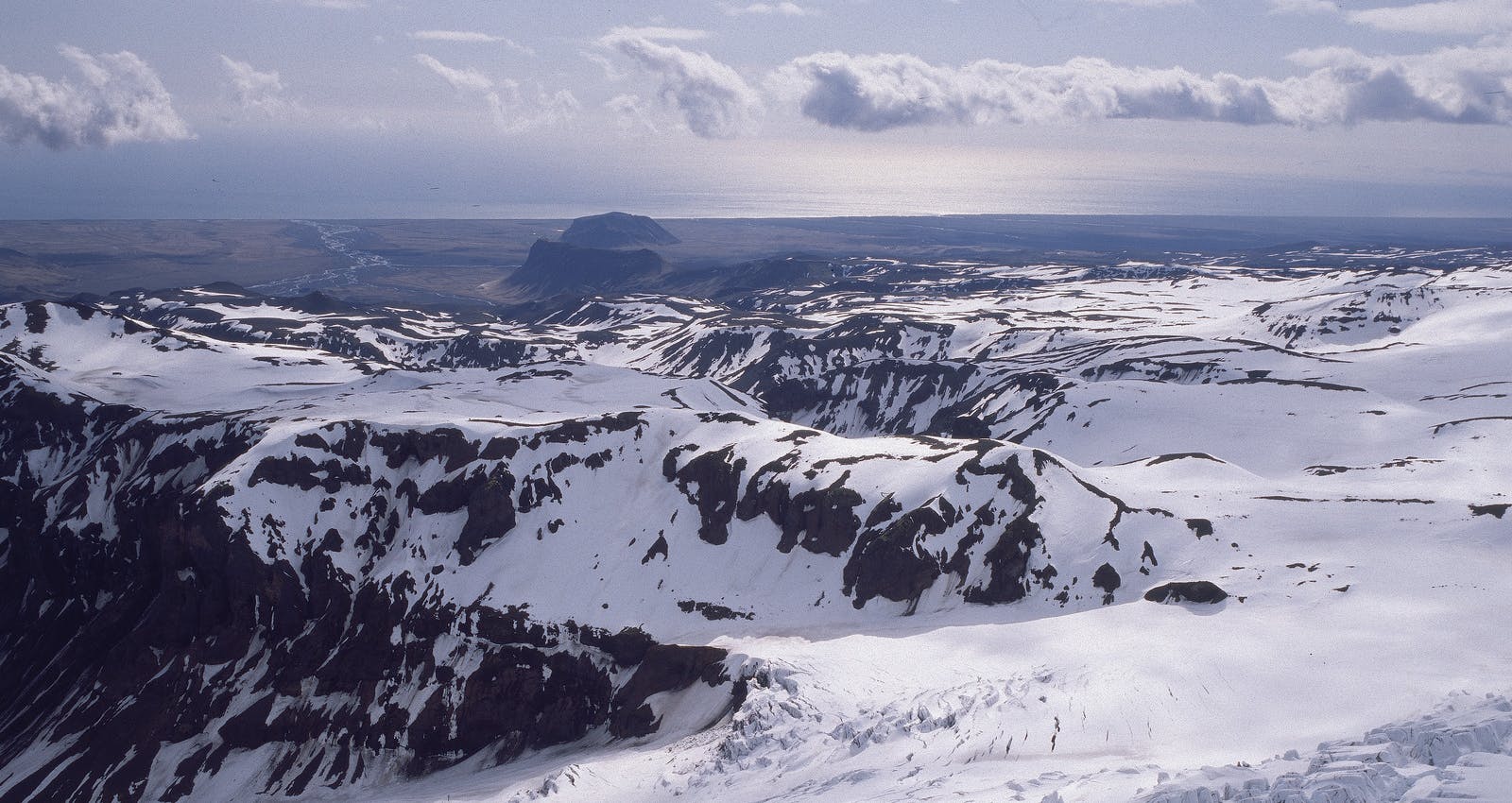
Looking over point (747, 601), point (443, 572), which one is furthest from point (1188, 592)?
A: point (443, 572)

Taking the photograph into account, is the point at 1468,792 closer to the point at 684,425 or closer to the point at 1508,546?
the point at 1508,546

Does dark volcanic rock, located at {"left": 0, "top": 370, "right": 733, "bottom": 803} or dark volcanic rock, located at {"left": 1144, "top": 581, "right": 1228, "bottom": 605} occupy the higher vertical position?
dark volcanic rock, located at {"left": 1144, "top": 581, "right": 1228, "bottom": 605}

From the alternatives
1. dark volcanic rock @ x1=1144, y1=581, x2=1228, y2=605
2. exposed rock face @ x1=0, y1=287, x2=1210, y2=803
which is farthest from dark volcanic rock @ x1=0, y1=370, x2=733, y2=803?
dark volcanic rock @ x1=1144, y1=581, x2=1228, y2=605

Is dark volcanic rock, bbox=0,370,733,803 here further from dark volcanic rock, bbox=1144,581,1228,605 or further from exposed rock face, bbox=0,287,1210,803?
dark volcanic rock, bbox=1144,581,1228,605

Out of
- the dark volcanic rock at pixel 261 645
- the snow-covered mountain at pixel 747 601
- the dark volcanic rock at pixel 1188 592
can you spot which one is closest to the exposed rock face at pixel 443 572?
the dark volcanic rock at pixel 261 645

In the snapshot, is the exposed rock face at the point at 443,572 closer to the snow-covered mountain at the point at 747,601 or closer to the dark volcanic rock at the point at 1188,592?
the snow-covered mountain at the point at 747,601

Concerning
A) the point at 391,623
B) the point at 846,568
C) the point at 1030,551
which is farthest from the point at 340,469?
the point at 1030,551

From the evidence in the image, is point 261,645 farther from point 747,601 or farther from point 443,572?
point 747,601
